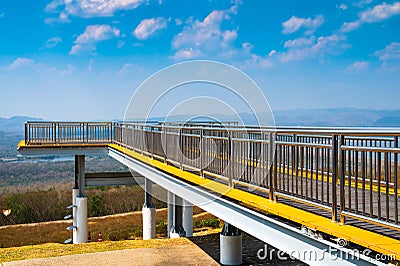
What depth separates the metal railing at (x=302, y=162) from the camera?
6180 millimetres

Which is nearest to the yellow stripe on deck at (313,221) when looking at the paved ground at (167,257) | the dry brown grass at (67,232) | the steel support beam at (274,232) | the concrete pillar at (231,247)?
the steel support beam at (274,232)

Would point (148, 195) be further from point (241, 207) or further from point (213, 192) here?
point (241, 207)

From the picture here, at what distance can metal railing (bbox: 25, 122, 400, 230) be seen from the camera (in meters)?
6.18

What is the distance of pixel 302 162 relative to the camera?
746 cm

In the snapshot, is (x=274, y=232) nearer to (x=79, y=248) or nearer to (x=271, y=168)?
(x=271, y=168)

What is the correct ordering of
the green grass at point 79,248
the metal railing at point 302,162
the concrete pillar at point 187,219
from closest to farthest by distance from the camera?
the metal railing at point 302,162, the green grass at point 79,248, the concrete pillar at point 187,219

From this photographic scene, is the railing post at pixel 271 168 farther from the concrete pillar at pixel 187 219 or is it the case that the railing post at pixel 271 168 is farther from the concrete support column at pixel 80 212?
the concrete support column at pixel 80 212

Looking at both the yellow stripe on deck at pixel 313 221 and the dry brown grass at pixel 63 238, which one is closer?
the yellow stripe on deck at pixel 313 221

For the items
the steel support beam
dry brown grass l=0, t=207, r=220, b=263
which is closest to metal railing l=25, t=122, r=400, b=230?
the steel support beam

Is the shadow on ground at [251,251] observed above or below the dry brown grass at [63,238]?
above

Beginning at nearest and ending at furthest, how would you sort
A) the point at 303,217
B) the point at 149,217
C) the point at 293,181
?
the point at 303,217, the point at 293,181, the point at 149,217

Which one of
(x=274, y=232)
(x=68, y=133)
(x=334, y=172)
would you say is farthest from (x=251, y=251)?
(x=68, y=133)

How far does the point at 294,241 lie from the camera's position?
22.0 ft

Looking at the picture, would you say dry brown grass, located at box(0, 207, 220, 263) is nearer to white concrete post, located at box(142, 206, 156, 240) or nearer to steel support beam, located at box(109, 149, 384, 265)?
white concrete post, located at box(142, 206, 156, 240)
